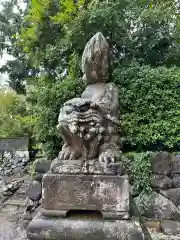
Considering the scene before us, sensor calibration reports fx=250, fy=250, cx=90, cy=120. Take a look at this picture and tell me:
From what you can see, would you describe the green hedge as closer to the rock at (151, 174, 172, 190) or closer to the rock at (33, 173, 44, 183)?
the rock at (151, 174, 172, 190)

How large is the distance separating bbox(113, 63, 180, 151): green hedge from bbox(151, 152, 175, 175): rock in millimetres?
235

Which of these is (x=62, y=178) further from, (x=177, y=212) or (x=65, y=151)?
(x=177, y=212)

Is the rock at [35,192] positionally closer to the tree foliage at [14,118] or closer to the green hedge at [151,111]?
the green hedge at [151,111]

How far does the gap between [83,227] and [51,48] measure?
4719mm

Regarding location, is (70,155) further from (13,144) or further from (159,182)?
(13,144)

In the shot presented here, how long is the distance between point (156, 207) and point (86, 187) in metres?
2.21

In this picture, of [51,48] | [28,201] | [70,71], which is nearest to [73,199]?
[28,201]

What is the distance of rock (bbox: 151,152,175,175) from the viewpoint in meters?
→ 3.68

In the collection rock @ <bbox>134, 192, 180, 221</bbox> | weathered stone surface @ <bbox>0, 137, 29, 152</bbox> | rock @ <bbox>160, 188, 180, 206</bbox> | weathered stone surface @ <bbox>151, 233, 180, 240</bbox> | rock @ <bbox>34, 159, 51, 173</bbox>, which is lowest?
weathered stone surface @ <bbox>151, 233, 180, 240</bbox>

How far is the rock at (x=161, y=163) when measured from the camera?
12.1 ft

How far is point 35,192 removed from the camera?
3.78m

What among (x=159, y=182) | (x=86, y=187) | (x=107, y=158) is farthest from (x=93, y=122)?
(x=159, y=182)

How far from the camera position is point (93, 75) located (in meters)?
2.17

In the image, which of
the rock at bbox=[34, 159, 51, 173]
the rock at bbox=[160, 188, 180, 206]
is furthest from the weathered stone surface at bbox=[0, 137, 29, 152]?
the rock at bbox=[160, 188, 180, 206]
